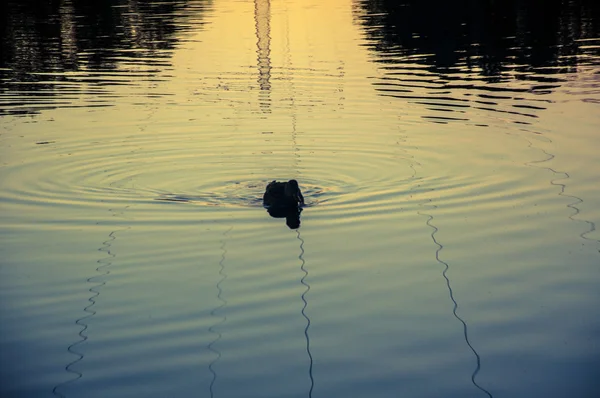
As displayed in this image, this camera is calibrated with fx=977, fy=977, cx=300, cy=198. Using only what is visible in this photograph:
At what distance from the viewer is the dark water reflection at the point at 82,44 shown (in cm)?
2933

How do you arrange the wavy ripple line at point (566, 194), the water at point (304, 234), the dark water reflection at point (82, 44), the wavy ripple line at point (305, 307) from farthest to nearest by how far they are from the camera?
1. the dark water reflection at point (82, 44)
2. the wavy ripple line at point (566, 194)
3. the water at point (304, 234)
4. the wavy ripple line at point (305, 307)

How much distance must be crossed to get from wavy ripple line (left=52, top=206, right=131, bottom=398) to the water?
0.04m

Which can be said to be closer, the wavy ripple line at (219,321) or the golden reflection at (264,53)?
the wavy ripple line at (219,321)

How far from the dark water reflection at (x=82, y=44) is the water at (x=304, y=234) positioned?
46 centimetres

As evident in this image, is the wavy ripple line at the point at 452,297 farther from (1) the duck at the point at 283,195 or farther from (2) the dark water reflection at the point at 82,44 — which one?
(2) the dark water reflection at the point at 82,44

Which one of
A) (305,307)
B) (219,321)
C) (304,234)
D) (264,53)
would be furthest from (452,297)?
A: (264,53)

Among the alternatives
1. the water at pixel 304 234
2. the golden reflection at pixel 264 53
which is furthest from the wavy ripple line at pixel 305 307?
the golden reflection at pixel 264 53

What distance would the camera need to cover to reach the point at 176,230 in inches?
546

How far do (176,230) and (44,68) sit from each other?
2125 centimetres

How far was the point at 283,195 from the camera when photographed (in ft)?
48.4

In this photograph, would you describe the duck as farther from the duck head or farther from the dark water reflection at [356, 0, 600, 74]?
the dark water reflection at [356, 0, 600, 74]

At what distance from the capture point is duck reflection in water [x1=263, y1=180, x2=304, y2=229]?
48.0 ft

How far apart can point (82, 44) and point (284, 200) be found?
96.0 ft

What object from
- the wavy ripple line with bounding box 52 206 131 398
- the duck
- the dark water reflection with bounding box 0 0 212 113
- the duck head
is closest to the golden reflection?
the dark water reflection with bounding box 0 0 212 113
